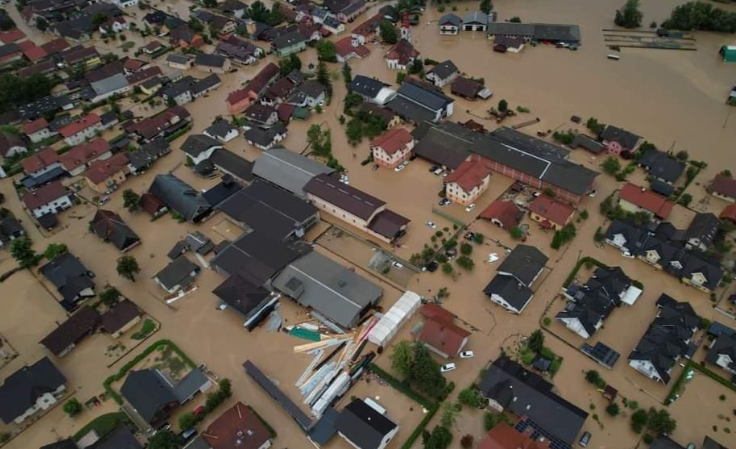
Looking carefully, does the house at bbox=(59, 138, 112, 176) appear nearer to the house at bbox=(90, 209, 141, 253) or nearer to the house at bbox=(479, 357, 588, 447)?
the house at bbox=(90, 209, 141, 253)

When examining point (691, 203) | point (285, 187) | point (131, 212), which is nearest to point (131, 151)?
point (131, 212)

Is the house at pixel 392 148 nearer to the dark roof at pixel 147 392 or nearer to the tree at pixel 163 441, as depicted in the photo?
the dark roof at pixel 147 392

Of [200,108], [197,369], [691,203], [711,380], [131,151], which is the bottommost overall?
[197,369]

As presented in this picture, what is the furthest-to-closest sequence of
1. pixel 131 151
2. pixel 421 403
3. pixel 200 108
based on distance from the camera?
pixel 200 108
pixel 131 151
pixel 421 403

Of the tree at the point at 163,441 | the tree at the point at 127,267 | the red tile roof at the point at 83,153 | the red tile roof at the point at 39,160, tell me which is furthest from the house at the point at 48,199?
the tree at the point at 163,441

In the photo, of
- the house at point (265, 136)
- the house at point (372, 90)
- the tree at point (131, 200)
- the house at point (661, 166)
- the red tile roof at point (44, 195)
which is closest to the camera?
the house at point (661, 166)

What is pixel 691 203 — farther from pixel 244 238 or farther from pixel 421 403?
pixel 244 238

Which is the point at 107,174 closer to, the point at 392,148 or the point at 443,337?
the point at 392,148
